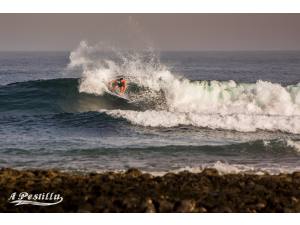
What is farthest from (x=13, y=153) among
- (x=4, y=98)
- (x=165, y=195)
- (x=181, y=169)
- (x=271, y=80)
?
(x=271, y=80)

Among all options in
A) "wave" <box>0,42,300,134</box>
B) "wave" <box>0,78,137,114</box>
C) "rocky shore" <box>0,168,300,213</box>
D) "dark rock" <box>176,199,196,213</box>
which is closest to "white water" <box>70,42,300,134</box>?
"wave" <box>0,42,300,134</box>

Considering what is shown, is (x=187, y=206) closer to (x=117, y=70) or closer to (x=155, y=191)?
(x=155, y=191)

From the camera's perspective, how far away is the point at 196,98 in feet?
49.1

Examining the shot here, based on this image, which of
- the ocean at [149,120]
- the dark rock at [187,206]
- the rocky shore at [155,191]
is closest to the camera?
the dark rock at [187,206]

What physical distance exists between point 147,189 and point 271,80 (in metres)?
9.93

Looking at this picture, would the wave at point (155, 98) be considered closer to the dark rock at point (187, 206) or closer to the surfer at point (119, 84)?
the surfer at point (119, 84)

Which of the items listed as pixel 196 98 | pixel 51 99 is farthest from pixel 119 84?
pixel 196 98

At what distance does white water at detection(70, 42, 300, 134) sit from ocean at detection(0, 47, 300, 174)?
29 mm

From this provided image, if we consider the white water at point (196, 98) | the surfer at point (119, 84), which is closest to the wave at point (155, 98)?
the white water at point (196, 98)

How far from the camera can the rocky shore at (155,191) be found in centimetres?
581

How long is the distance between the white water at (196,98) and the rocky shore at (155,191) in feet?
14.8

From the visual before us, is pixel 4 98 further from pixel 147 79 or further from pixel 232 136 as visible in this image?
pixel 232 136

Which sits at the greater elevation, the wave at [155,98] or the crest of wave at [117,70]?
the crest of wave at [117,70]

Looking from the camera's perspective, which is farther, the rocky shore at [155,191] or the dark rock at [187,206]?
the rocky shore at [155,191]
